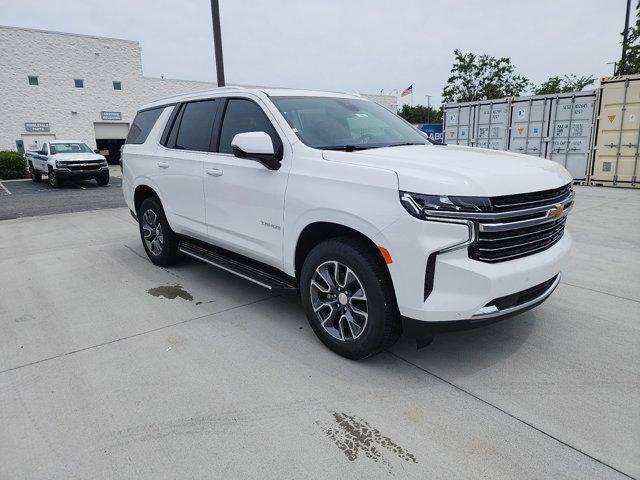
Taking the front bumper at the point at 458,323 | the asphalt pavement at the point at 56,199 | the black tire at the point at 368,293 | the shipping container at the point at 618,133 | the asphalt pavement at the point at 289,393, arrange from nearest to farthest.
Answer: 1. the asphalt pavement at the point at 289,393
2. the front bumper at the point at 458,323
3. the black tire at the point at 368,293
4. the asphalt pavement at the point at 56,199
5. the shipping container at the point at 618,133

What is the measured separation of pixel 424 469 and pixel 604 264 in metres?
4.58

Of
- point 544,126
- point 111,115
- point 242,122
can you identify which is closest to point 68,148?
point 111,115

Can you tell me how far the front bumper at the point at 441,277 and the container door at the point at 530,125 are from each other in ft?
42.9

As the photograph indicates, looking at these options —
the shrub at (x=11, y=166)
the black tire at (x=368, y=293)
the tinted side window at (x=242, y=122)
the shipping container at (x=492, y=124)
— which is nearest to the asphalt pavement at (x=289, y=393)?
the black tire at (x=368, y=293)

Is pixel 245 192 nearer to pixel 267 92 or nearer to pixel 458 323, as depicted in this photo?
pixel 267 92

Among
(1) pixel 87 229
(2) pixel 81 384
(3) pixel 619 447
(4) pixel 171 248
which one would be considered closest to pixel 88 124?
(1) pixel 87 229

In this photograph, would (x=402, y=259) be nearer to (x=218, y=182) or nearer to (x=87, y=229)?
(x=218, y=182)

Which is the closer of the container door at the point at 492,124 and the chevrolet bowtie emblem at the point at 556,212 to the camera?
the chevrolet bowtie emblem at the point at 556,212

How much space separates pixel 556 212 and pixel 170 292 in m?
3.72

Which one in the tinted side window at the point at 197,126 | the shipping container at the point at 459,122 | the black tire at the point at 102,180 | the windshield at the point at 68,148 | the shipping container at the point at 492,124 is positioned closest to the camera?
the tinted side window at the point at 197,126

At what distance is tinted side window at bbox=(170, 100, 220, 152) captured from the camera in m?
4.47

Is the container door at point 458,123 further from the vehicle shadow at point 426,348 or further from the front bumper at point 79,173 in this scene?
the vehicle shadow at point 426,348

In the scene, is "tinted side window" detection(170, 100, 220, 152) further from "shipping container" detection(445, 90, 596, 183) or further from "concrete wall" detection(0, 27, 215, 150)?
"concrete wall" detection(0, 27, 215, 150)

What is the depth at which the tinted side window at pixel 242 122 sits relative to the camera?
12.4 ft
